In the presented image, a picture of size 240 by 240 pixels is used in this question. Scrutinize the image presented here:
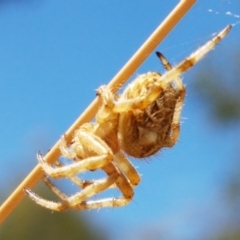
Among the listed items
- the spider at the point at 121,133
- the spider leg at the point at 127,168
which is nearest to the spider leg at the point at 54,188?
the spider at the point at 121,133

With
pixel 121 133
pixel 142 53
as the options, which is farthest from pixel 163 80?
pixel 142 53

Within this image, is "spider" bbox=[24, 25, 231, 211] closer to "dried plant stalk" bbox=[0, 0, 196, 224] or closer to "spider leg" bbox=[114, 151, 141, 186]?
"spider leg" bbox=[114, 151, 141, 186]

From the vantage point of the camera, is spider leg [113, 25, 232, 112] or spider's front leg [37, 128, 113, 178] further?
spider's front leg [37, 128, 113, 178]

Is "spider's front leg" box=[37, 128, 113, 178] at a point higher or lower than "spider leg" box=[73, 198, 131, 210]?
higher

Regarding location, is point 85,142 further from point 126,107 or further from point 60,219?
point 60,219

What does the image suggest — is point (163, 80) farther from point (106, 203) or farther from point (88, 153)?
point (106, 203)

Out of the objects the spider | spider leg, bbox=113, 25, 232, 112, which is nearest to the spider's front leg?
the spider

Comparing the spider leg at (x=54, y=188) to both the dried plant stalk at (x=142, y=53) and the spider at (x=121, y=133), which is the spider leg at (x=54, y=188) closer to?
the spider at (x=121, y=133)

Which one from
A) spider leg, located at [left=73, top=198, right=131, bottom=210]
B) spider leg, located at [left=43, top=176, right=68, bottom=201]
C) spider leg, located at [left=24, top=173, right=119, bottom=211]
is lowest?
spider leg, located at [left=73, top=198, right=131, bottom=210]

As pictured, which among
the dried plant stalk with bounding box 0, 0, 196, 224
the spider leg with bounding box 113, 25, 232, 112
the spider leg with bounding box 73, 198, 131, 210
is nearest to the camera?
the dried plant stalk with bounding box 0, 0, 196, 224

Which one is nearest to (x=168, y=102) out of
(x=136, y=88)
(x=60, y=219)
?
(x=136, y=88)
